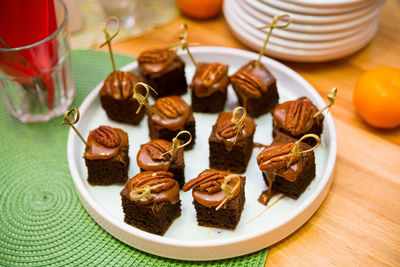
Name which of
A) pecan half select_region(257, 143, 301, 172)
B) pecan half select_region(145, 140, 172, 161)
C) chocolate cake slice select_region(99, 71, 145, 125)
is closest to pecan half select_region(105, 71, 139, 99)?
chocolate cake slice select_region(99, 71, 145, 125)

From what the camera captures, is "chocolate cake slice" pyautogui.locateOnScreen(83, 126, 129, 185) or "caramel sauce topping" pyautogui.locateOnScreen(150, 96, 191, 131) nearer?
"chocolate cake slice" pyautogui.locateOnScreen(83, 126, 129, 185)

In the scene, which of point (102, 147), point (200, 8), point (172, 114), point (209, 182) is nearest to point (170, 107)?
point (172, 114)

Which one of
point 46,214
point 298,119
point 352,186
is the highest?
point 298,119

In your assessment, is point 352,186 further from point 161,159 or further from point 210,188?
point 161,159

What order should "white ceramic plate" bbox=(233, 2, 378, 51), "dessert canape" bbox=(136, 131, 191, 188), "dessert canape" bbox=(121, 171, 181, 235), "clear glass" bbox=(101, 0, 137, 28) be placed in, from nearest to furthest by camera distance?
"dessert canape" bbox=(121, 171, 181, 235)
"dessert canape" bbox=(136, 131, 191, 188)
"white ceramic plate" bbox=(233, 2, 378, 51)
"clear glass" bbox=(101, 0, 137, 28)

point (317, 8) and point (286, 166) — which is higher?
point (317, 8)

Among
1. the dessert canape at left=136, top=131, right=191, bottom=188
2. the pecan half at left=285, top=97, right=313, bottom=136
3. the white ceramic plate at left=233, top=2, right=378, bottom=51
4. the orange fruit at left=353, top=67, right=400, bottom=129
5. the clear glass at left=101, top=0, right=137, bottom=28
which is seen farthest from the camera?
the clear glass at left=101, top=0, right=137, bottom=28

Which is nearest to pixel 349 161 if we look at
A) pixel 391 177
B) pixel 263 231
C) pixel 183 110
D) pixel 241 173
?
pixel 391 177

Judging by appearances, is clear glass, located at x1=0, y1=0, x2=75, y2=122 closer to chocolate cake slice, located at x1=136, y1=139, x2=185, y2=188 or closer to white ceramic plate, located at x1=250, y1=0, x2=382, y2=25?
chocolate cake slice, located at x1=136, y1=139, x2=185, y2=188
